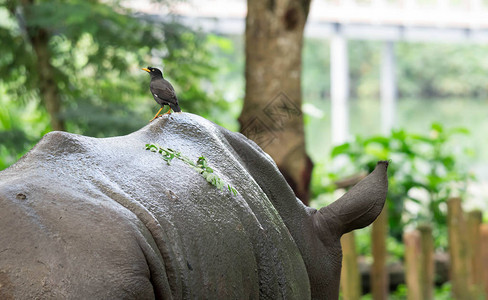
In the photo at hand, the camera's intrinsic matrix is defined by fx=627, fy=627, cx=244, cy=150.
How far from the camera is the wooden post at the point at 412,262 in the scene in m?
5.25

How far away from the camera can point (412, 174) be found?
6.82 metres

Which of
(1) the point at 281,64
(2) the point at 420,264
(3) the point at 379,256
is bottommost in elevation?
(2) the point at 420,264

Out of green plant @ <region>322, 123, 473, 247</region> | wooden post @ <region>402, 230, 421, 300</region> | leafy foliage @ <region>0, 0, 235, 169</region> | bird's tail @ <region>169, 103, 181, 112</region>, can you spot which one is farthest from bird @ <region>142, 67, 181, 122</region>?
green plant @ <region>322, 123, 473, 247</region>

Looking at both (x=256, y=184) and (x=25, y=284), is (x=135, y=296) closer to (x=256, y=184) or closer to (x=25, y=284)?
(x=25, y=284)

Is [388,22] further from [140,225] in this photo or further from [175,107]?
[140,225]

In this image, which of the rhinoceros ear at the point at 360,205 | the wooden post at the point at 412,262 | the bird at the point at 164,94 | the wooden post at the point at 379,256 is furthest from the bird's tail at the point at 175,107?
the wooden post at the point at 412,262

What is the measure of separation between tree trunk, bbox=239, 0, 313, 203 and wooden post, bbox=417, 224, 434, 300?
1.74 m

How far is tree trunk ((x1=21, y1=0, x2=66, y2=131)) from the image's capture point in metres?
5.58

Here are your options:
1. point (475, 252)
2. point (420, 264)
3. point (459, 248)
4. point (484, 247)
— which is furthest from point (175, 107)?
point (484, 247)

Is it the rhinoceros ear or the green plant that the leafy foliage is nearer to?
the green plant

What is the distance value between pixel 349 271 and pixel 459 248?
1.39m

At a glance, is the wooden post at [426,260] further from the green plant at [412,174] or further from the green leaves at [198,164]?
the green leaves at [198,164]

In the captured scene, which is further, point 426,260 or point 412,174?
point 412,174

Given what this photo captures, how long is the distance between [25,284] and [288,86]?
3.33 meters
